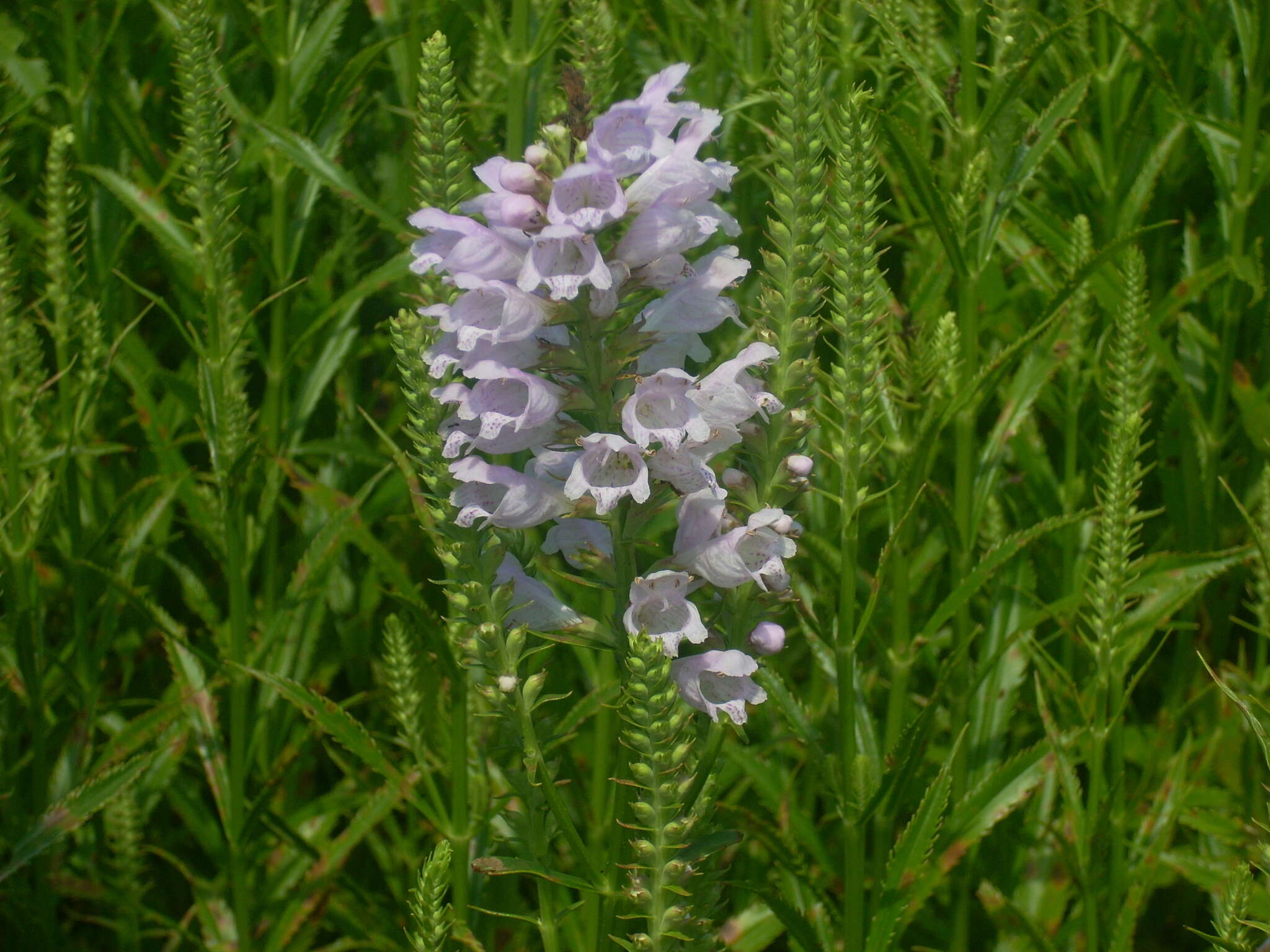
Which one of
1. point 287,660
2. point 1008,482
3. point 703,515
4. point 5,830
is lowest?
point 5,830

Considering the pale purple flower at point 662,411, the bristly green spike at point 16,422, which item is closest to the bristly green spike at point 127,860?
the bristly green spike at point 16,422

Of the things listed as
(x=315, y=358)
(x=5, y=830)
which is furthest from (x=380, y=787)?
(x=315, y=358)

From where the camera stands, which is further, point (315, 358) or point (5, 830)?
point (315, 358)

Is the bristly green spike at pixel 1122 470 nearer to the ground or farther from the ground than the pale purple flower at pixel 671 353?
nearer to the ground

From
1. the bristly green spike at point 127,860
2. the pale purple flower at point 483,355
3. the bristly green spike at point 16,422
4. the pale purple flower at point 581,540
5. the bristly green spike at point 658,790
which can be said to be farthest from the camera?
the bristly green spike at point 127,860

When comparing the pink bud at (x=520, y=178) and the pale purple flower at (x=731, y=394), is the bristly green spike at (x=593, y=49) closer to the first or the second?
the pink bud at (x=520, y=178)

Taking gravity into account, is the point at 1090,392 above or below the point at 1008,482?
above

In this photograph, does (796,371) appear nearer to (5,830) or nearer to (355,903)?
(355,903)
